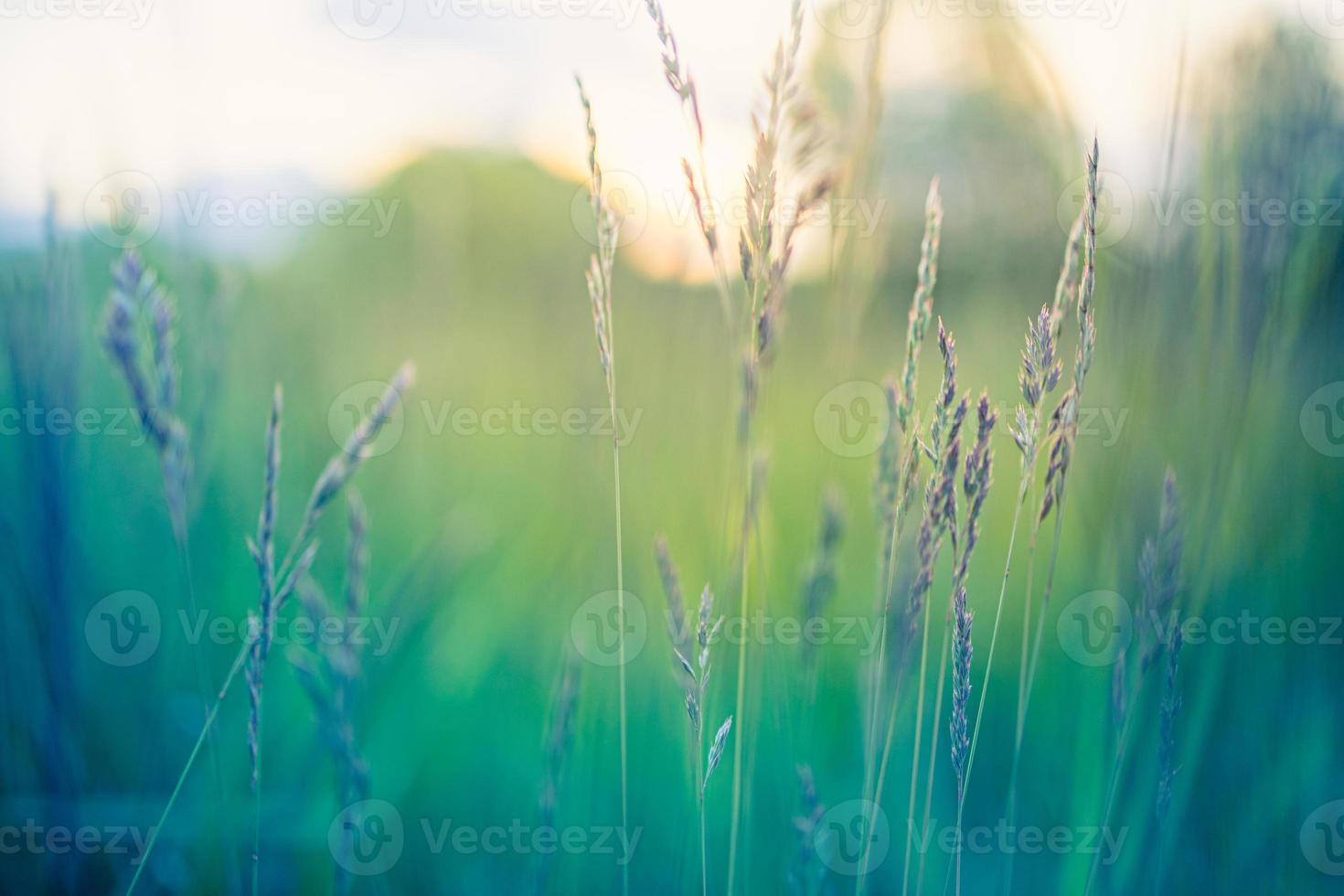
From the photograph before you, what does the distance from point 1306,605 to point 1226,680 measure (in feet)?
0.86

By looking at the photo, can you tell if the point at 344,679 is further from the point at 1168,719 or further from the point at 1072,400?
the point at 1168,719

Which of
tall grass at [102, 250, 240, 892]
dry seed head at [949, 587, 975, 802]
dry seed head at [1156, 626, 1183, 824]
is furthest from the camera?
dry seed head at [1156, 626, 1183, 824]

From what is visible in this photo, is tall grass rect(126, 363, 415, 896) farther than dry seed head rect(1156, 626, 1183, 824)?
No

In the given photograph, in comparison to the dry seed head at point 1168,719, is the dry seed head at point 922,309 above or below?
above

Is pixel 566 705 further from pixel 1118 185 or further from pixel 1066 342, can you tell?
pixel 1066 342

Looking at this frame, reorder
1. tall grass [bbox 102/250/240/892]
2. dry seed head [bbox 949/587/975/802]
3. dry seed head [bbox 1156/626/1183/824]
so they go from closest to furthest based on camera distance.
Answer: tall grass [bbox 102/250/240/892] → dry seed head [bbox 949/587/975/802] → dry seed head [bbox 1156/626/1183/824]

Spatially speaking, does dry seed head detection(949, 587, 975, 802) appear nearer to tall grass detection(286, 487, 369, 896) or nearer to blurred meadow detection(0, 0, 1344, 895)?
blurred meadow detection(0, 0, 1344, 895)

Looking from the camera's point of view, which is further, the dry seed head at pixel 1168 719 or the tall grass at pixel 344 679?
the dry seed head at pixel 1168 719

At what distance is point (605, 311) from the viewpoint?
87 cm

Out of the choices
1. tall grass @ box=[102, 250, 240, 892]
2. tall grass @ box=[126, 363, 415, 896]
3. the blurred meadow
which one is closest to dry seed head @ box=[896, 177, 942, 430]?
the blurred meadow

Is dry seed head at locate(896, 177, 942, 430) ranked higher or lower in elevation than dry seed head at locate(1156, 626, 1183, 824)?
higher

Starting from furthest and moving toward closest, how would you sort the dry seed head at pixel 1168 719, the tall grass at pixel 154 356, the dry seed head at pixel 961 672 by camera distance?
the dry seed head at pixel 1168 719 < the dry seed head at pixel 961 672 < the tall grass at pixel 154 356

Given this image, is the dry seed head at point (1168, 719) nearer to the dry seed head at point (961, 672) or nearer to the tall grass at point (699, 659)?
the dry seed head at point (961, 672)

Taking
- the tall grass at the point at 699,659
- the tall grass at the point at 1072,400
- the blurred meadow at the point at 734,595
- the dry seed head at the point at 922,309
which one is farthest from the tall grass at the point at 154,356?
the tall grass at the point at 1072,400
